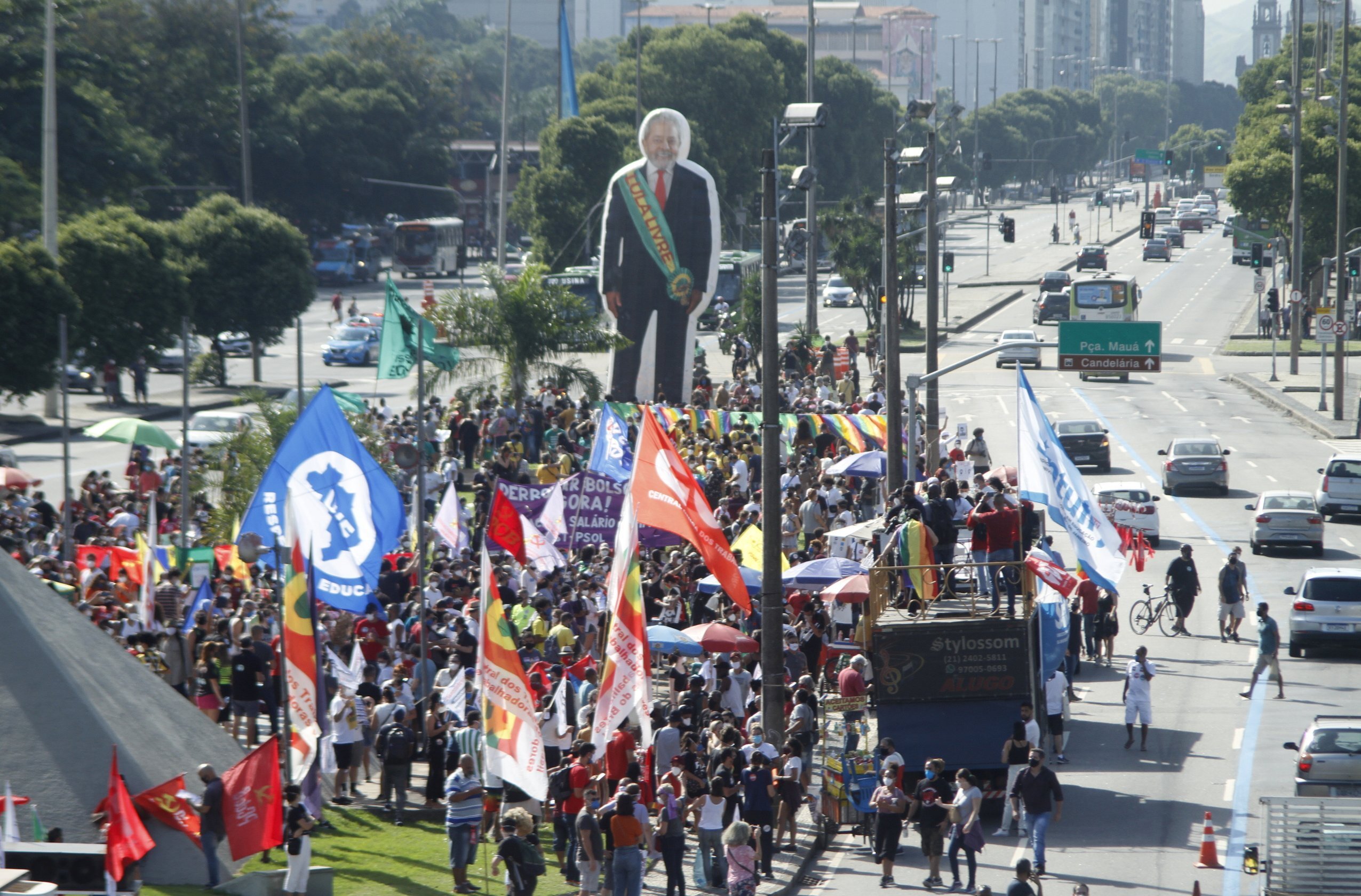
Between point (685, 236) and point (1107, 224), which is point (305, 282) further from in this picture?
point (1107, 224)

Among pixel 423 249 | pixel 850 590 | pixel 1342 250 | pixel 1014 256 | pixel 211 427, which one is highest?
pixel 1014 256

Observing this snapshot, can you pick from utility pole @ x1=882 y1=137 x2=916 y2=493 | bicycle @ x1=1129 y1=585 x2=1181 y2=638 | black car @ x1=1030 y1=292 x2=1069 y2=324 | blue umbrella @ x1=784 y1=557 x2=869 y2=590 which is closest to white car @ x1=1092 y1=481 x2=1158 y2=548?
bicycle @ x1=1129 y1=585 x2=1181 y2=638

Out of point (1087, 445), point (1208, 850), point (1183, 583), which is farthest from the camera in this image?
point (1087, 445)

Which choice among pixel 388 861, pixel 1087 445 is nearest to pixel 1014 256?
pixel 1087 445

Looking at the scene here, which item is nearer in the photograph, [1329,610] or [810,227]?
[1329,610]

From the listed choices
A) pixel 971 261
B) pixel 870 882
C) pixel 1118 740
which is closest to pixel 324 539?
pixel 870 882

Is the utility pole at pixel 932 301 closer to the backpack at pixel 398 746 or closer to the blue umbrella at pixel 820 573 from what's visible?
the blue umbrella at pixel 820 573

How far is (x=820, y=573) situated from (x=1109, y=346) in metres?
35.8

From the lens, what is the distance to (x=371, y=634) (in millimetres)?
22469

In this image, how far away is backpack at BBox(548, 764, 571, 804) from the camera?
17578mm

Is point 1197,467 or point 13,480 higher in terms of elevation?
point 13,480

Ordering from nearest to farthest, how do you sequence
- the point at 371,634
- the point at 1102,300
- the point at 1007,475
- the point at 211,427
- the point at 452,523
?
1. the point at 371,634
2. the point at 452,523
3. the point at 1007,475
4. the point at 211,427
5. the point at 1102,300

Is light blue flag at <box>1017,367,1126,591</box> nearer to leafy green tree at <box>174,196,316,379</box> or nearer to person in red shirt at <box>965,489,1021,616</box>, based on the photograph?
person in red shirt at <box>965,489,1021,616</box>

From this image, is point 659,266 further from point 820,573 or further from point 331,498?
point 331,498
